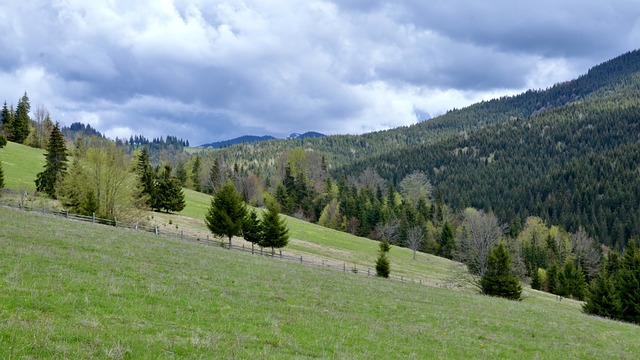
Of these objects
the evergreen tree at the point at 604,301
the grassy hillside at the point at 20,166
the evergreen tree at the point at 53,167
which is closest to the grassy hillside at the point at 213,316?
the evergreen tree at the point at 604,301

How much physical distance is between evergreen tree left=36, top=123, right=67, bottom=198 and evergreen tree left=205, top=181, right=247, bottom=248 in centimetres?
2949

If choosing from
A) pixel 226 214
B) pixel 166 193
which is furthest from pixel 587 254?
pixel 166 193

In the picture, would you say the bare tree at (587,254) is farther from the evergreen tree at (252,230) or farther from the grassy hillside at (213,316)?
the grassy hillside at (213,316)

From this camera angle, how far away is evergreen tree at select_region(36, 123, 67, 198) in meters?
70.8

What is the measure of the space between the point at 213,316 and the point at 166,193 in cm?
6997

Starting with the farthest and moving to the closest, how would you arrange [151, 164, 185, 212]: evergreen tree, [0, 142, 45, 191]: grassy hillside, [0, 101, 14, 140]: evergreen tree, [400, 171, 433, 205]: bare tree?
[400, 171, 433, 205]: bare tree, [0, 101, 14, 140]: evergreen tree, [151, 164, 185, 212]: evergreen tree, [0, 142, 45, 191]: grassy hillside

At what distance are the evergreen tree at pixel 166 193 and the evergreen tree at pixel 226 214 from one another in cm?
2637

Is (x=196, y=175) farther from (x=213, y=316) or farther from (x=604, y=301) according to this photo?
(x=213, y=316)

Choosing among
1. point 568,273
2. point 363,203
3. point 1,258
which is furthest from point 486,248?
point 1,258

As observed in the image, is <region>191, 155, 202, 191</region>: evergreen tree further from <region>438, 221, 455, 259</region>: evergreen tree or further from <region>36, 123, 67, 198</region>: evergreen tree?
<region>438, 221, 455, 259</region>: evergreen tree

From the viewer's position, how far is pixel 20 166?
8425cm

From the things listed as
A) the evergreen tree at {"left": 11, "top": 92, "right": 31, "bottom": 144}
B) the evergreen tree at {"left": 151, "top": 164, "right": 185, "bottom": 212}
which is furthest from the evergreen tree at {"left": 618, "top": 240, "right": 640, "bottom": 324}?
the evergreen tree at {"left": 11, "top": 92, "right": 31, "bottom": 144}

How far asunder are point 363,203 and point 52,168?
267 ft

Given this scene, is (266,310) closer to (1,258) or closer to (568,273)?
(1,258)
